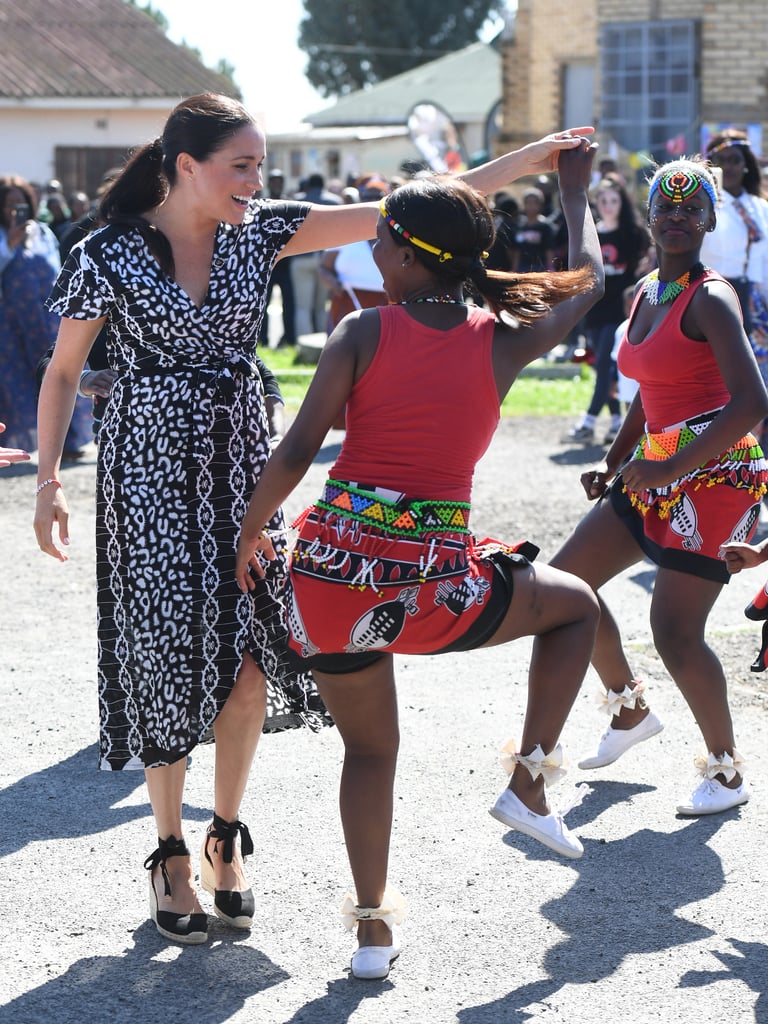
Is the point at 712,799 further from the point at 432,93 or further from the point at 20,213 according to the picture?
the point at 432,93

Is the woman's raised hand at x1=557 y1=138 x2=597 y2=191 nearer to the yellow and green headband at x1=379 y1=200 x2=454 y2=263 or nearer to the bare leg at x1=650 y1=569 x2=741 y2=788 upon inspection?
the yellow and green headband at x1=379 y1=200 x2=454 y2=263

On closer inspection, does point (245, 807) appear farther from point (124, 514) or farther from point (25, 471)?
point (25, 471)

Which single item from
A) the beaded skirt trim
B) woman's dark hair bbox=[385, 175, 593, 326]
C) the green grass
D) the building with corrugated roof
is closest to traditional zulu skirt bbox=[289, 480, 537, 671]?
woman's dark hair bbox=[385, 175, 593, 326]

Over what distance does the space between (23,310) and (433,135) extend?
14998mm

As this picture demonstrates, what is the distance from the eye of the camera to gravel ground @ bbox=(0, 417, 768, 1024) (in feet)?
10.9

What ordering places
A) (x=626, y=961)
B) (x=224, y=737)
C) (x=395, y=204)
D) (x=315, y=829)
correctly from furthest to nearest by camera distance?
(x=315, y=829)
(x=224, y=737)
(x=626, y=961)
(x=395, y=204)

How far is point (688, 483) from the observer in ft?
14.3

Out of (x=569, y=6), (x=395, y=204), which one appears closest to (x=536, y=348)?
(x=395, y=204)

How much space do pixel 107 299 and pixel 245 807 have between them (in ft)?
5.72

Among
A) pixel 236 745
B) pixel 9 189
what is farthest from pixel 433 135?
pixel 236 745

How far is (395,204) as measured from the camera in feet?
10.5

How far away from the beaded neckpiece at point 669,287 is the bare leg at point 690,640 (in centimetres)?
84

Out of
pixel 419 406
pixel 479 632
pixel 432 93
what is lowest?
pixel 479 632

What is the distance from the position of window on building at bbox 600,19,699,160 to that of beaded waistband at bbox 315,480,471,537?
73.2ft
